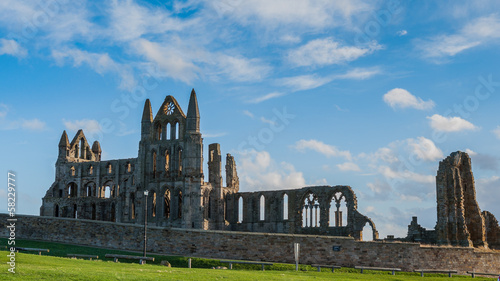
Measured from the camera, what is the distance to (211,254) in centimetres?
4381

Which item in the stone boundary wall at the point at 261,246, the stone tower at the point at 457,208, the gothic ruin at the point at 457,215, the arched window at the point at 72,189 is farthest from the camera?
the arched window at the point at 72,189

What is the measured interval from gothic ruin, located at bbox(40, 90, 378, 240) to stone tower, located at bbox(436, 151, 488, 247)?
29.7 feet

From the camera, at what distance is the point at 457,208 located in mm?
51969

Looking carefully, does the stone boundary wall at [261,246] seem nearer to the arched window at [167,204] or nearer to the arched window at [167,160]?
the arched window at [167,160]

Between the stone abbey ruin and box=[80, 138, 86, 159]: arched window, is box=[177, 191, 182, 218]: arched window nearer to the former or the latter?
the stone abbey ruin

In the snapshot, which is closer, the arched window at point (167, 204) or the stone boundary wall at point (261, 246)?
the stone boundary wall at point (261, 246)

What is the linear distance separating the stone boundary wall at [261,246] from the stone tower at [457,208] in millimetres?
4228

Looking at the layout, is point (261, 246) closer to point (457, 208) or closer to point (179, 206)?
point (457, 208)

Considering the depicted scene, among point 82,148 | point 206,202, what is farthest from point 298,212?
point 82,148

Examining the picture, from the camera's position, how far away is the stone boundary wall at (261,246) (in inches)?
1692

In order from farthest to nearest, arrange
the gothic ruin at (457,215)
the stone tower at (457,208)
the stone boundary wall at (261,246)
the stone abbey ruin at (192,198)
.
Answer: the stone abbey ruin at (192,198), the gothic ruin at (457,215), the stone tower at (457,208), the stone boundary wall at (261,246)

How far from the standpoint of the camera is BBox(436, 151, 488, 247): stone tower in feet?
169

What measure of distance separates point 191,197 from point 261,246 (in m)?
24.1

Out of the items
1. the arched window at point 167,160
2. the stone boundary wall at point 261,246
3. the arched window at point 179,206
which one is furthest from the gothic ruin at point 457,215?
the arched window at point 167,160
